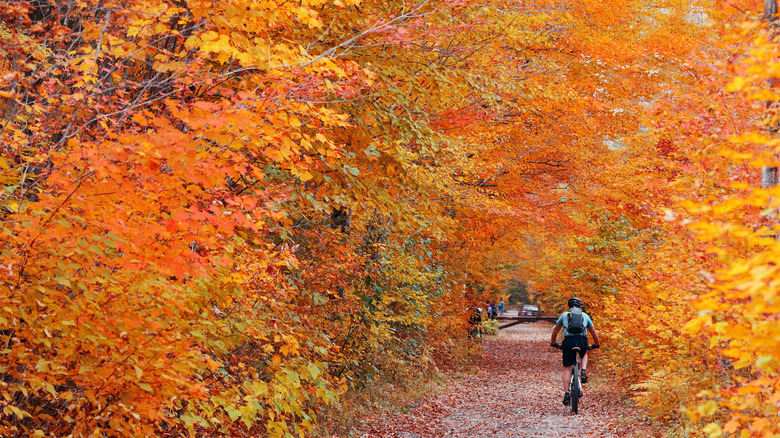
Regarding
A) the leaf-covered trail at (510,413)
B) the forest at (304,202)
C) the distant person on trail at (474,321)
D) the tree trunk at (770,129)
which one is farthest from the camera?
the distant person on trail at (474,321)

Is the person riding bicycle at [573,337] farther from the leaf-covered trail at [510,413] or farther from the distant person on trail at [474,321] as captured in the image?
the distant person on trail at [474,321]

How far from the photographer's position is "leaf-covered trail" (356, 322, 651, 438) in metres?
9.55

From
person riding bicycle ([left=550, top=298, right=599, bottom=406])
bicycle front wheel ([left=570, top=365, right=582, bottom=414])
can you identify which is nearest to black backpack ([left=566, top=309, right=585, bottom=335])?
person riding bicycle ([left=550, top=298, right=599, bottom=406])

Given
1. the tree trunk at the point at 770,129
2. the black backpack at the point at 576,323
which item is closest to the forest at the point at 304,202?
the tree trunk at the point at 770,129

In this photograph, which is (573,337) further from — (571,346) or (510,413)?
(510,413)

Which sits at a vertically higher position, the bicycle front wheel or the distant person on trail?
the bicycle front wheel

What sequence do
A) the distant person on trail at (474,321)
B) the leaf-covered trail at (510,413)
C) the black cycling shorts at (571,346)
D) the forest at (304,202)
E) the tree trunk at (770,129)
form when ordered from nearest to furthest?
the forest at (304,202), the tree trunk at (770,129), the leaf-covered trail at (510,413), the black cycling shorts at (571,346), the distant person on trail at (474,321)

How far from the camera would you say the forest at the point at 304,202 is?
3.74 meters

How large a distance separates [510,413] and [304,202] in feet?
19.5

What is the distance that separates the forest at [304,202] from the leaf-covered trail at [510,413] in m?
0.69

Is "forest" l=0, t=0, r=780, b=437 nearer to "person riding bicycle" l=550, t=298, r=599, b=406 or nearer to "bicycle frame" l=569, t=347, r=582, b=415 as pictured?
"person riding bicycle" l=550, t=298, r=599, b=406

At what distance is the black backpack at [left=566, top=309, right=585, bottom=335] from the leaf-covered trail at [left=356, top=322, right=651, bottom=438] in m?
1.37

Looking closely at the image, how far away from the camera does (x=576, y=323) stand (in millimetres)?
10789

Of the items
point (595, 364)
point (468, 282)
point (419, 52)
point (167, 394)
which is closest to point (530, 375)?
point (595, 364)
